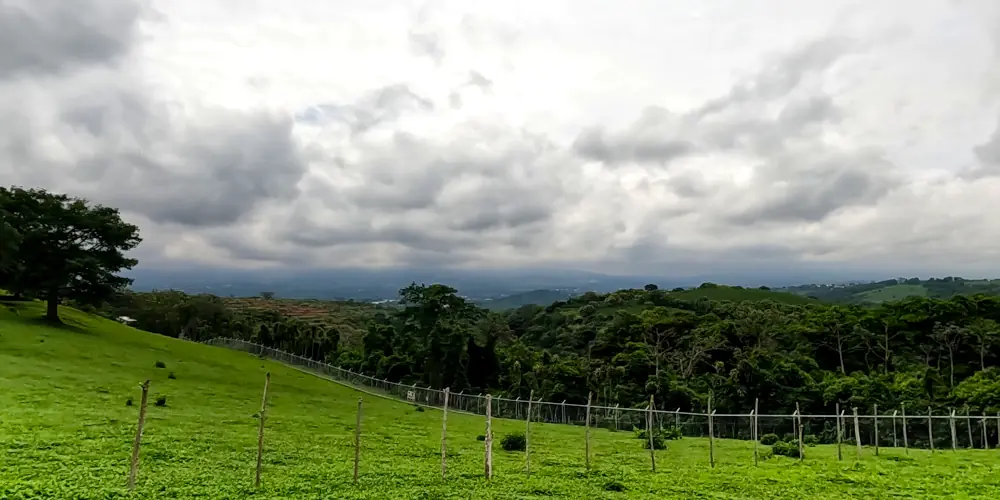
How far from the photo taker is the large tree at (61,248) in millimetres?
49031

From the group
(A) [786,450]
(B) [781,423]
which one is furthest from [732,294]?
(A) [786,450]

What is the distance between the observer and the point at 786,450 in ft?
90.9

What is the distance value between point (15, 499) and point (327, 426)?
18308 millimetres

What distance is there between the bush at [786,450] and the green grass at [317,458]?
34.3 inches

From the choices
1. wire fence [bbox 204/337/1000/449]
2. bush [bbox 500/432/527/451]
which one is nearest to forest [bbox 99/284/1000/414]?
wire fence [bbox 204/337/1000/449]

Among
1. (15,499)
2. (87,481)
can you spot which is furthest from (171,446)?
(15,499)

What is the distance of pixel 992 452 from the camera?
2941cm

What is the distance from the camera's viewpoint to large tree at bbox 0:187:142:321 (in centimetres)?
4903

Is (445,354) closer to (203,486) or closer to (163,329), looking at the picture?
(203,486)

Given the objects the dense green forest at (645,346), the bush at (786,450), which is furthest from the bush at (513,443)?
the dense green forest at (645,346)

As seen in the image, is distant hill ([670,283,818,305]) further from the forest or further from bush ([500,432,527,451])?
bush ([500,432,527,451])

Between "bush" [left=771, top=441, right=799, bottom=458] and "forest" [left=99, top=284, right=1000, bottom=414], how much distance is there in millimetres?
19506

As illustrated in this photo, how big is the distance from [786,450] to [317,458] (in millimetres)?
19920

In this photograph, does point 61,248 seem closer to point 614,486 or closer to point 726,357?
point 614,486
